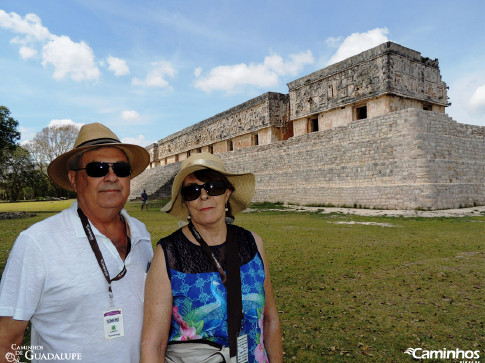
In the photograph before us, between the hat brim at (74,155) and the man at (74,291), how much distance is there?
37 cm

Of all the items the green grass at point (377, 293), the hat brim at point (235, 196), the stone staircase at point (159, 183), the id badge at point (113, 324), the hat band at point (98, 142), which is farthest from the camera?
the stone staircase at point (159, 183)

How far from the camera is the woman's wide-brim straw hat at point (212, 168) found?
1.87m

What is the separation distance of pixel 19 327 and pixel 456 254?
7.39 metres

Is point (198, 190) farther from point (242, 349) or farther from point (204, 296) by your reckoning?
point (242, 349)

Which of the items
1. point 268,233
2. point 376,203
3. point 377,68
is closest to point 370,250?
point 268,233

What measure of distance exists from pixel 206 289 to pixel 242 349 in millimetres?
372

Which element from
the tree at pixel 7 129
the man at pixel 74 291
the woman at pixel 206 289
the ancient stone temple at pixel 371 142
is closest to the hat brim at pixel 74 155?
the man at pixel 74 291

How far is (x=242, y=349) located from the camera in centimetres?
162

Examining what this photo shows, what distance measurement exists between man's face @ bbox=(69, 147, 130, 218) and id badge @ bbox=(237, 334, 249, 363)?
42.2 inches

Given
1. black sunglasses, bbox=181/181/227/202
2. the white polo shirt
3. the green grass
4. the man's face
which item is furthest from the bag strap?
the green grass

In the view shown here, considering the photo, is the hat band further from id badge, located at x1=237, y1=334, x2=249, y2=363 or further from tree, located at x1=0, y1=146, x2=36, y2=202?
tree, located at x1=0, y1=146, x2=36, y2=202

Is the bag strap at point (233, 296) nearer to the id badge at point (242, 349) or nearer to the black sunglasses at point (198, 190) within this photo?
the id badge at point (242, 349)

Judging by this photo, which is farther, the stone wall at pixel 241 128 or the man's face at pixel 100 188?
the stone wall at pixel 241 128

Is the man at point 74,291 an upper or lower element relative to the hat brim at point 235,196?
lower
